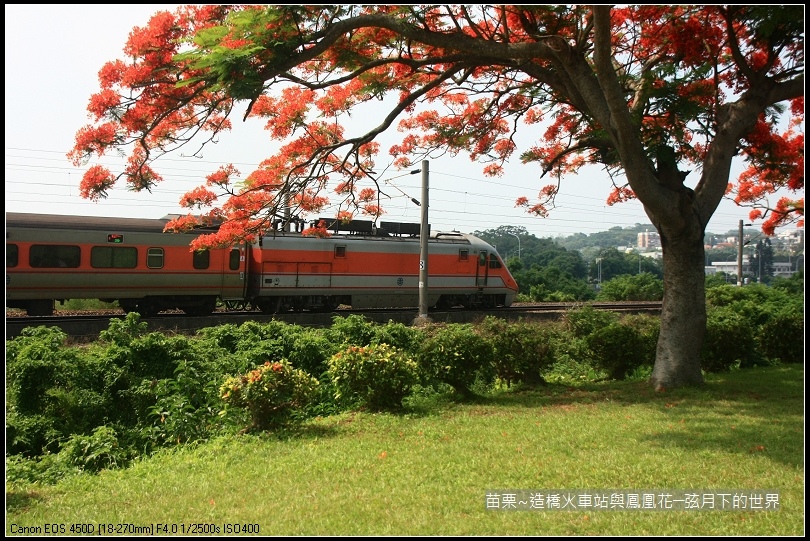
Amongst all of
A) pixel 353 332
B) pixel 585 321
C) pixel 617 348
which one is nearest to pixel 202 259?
pixel 353 332

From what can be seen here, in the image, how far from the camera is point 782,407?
874 cm

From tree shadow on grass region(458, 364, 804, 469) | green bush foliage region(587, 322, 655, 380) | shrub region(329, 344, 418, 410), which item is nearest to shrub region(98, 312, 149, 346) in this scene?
shrub region(329, 344, 418, 410)

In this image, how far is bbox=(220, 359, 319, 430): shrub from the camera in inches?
302

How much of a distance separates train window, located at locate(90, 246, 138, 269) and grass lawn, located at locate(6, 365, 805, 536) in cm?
1147

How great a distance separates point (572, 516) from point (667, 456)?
1.89m

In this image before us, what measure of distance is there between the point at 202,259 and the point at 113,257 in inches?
93.2

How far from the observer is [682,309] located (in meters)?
9.85

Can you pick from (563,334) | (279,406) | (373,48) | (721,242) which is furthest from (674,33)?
(721,242)

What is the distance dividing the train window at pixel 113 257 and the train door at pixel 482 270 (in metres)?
12.2

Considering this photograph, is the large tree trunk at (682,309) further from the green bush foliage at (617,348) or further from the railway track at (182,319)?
the railway track at (182,319)

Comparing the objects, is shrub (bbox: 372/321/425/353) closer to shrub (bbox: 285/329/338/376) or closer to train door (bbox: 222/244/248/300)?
shrub (bbox: 285/329/338/376)

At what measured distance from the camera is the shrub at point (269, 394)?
25.2ft

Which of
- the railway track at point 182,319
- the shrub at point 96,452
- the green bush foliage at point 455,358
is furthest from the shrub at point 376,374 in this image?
the railway track at point 182,319

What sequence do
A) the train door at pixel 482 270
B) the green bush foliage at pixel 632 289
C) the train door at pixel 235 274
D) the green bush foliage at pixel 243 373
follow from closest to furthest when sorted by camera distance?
the green bush foliage at pixel 243 373 < the train door at pixel 235 274 < the train door at pixel 482 270 < the green bush foliage at pixel 632 289
